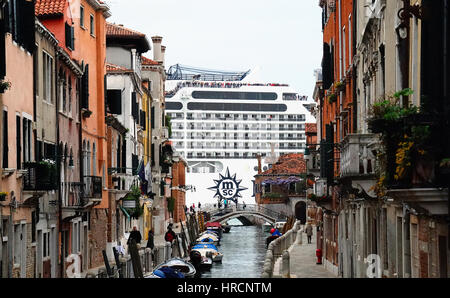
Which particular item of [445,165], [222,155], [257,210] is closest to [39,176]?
[445,165]

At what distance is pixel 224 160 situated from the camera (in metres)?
104

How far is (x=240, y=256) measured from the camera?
50.5 meters

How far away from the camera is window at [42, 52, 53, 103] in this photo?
19547 mm

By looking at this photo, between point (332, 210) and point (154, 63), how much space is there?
24063 mm

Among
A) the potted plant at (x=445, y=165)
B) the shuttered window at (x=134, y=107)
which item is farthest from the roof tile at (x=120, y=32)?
the potted plant at (x=445, y=165)

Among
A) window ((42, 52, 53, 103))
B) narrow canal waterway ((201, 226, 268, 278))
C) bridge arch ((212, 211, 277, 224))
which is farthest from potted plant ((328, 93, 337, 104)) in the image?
bridge arch ((212, 211, 277, 224))

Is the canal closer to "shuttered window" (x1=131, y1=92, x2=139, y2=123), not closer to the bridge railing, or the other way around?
the bridge railing

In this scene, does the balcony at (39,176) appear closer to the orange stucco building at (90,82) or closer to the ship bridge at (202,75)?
the orange stucco building at (90,82)

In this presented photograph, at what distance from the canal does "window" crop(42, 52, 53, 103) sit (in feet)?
59.4

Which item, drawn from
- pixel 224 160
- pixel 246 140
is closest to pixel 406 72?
pixel 224 160

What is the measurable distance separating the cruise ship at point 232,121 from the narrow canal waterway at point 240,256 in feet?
106

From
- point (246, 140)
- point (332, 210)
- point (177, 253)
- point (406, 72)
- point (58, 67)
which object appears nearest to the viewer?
point (406, 72)

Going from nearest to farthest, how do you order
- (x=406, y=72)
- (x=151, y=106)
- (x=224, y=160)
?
(x=406, y=72), (x=151, y=106), (x=224, y=160)
